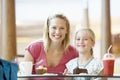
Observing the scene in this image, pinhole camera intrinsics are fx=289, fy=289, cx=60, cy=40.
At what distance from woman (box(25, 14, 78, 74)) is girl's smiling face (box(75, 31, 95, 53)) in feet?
0.26

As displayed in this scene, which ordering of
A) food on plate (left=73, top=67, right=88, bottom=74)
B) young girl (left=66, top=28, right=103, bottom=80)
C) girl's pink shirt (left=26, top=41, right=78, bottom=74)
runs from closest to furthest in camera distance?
food on plate (left=73, top=67, right=88, bottom=74) < young girl (left=66, top=28, right=103, bottom=80) < girl's pink shirt (left=26, top=41, right=78, bottom=74)

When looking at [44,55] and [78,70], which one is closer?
[78,70]

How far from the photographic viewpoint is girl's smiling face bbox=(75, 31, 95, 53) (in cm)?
196

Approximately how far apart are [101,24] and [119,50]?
1.62 ft

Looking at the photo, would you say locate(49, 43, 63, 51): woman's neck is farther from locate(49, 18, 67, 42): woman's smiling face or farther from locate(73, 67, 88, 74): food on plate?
locate(73, 67, 88, 74): food on plate

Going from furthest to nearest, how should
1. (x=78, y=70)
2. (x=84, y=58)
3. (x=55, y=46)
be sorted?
(x=55, y=46) < (x=84, y=58) < (x=78, y=70)

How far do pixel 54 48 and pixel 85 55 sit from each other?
250 millimetres

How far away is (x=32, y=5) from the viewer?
15.7 feet

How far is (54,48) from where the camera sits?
81.5 inches

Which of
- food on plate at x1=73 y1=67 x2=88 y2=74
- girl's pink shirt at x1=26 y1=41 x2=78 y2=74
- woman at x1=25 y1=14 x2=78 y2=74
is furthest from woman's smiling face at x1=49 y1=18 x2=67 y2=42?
food on plate at x1=73 y1=67 x2=88 y2=74

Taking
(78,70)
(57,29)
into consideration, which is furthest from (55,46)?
(78,70)

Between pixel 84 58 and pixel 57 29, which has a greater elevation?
pixel 57 29

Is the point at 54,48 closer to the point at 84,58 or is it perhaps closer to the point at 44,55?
the point at 44,55

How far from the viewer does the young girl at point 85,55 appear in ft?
6.12
